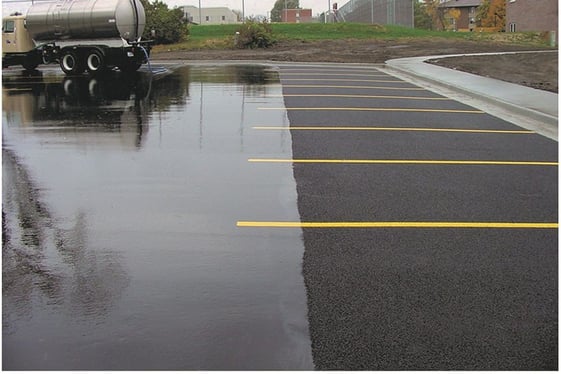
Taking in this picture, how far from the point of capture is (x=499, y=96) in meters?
15.6

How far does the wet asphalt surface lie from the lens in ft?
12.9

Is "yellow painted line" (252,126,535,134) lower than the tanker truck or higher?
lower

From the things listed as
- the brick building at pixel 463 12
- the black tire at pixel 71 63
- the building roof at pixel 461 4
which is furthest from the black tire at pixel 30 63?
the building roof at pixel 461 4

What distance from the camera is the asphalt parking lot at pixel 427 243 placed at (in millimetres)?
3959

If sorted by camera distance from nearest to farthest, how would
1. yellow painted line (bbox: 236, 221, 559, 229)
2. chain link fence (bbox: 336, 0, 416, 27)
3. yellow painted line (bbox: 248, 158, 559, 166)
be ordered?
yellow painted line (bbox: 236, 221, 559, 229), yellow painted line (bbox: 248, 158, 559, 166), chain link fence (bbox: 336, 0, 416, 27)

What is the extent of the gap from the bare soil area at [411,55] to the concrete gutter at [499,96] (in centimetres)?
118

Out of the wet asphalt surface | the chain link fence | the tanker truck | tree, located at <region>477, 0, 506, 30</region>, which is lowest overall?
the wet asphalt surface

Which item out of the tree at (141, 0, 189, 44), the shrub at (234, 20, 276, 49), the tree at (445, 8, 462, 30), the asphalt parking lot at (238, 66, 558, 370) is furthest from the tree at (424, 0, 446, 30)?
the asphalt parking lot at (238, 66, 558, 370)

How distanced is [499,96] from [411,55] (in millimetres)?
20296

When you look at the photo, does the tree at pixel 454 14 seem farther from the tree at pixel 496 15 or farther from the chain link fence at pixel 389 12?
the chain link fence at pixel 389 12

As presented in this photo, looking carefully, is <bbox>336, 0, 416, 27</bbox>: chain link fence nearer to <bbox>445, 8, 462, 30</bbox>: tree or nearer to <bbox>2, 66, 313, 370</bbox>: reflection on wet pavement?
<bbox>445, 8, 462, 30</bbox>: tree

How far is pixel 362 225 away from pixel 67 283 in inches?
117

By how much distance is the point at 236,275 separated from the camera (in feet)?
16.5

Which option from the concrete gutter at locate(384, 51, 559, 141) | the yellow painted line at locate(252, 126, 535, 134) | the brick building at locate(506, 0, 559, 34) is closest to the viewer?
the yellow painted line at locate(252, 126, 535, 134)
